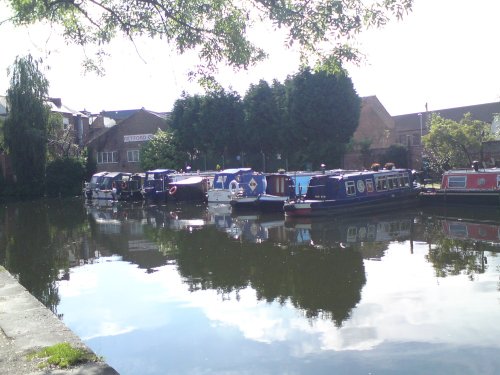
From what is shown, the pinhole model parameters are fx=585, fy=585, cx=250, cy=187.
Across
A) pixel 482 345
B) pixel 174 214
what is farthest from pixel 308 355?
pixel 174 214

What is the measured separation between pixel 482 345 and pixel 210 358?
143 inches

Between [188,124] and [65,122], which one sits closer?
[188,124]

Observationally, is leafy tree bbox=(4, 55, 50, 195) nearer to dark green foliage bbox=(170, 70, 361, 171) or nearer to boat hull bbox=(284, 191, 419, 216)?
dark green foliage bbox=(170, 70, 361, 171)

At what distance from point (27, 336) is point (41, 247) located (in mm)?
12140

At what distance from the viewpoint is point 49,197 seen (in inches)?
1870

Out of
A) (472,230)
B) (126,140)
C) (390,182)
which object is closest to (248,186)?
(390,182)

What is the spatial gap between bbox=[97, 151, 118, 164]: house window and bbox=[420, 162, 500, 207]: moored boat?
119 ft

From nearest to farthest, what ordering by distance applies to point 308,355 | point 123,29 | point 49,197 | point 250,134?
point 308,355 → point 123,29 → point 250,134 → point 49,197

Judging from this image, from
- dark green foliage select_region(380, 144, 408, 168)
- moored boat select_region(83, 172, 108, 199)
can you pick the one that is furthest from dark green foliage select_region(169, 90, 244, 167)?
dark green foliage select_region(380, 144, 408, 168)

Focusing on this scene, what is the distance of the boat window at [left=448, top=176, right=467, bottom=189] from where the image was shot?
2622 centimetres

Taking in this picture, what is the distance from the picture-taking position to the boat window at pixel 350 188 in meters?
24.5

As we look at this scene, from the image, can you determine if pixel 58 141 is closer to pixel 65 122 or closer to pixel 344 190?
pixel 65 122

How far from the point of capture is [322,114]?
1506 inches

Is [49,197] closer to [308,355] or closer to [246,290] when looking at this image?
[246,290]
